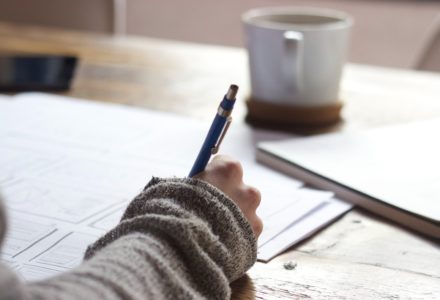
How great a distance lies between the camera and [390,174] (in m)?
0.67

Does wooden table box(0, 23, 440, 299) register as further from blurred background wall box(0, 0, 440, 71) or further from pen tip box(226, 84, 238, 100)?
blurred background wall box(0, 0, 440, 71)

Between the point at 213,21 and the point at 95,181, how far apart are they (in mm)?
1767

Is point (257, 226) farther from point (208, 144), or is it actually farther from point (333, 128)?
point (333, 128)

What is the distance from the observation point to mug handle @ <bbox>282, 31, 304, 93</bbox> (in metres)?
0.82

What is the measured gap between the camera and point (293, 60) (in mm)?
836

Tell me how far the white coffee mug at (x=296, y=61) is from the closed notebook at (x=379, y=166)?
9 cm

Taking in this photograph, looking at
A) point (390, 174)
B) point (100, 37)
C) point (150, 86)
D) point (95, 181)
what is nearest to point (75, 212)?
point (95, 181)

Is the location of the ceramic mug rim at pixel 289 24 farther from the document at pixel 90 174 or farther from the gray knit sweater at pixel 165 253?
the gray knit sweater at pixel 165 253

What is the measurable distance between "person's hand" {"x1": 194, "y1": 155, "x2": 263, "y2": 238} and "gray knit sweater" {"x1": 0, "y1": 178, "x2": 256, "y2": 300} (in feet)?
0.12

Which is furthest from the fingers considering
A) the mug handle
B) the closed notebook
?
the mug handle

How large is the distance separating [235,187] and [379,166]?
8.4 inches

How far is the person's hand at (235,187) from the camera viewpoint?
53 centimetres

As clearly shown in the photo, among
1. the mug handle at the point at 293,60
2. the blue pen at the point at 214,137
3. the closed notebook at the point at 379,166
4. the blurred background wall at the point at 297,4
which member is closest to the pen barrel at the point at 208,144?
the blue pen at the point at 214,137

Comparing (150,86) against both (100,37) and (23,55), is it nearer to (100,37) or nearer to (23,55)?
(23,55)
